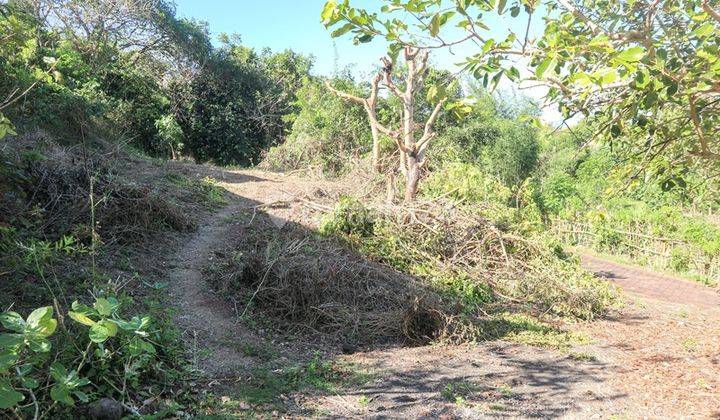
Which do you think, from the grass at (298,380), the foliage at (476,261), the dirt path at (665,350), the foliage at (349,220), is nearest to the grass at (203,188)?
the foliage at (349,220)

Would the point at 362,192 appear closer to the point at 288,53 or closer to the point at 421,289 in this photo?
the point at 421,289

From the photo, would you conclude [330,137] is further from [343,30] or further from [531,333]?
[343,30]

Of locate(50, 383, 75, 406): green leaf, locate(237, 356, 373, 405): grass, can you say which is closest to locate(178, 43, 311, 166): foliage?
locate(237, 356, 373, 405): grass

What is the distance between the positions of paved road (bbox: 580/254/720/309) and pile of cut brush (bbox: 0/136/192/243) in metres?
8.11

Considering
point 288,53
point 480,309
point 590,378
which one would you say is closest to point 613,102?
point 590,378

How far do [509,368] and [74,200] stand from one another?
532 centimetres

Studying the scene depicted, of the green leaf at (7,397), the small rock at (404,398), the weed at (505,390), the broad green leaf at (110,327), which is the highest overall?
the broad green leaf at (110,327)

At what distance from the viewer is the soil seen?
389 cm

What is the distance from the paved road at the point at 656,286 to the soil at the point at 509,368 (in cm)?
148

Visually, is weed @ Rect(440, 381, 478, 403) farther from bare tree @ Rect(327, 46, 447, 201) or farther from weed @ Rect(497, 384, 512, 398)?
bare tree @ Rect(327, 46, 447, 201)

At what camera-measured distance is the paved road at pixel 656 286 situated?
8719mm

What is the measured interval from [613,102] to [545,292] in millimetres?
4147

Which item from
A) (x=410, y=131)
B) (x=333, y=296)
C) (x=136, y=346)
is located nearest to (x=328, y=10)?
(x=136, y=346)

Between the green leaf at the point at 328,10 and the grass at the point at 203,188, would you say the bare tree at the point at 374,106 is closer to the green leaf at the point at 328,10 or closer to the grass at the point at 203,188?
the grass at the point at 203,188
